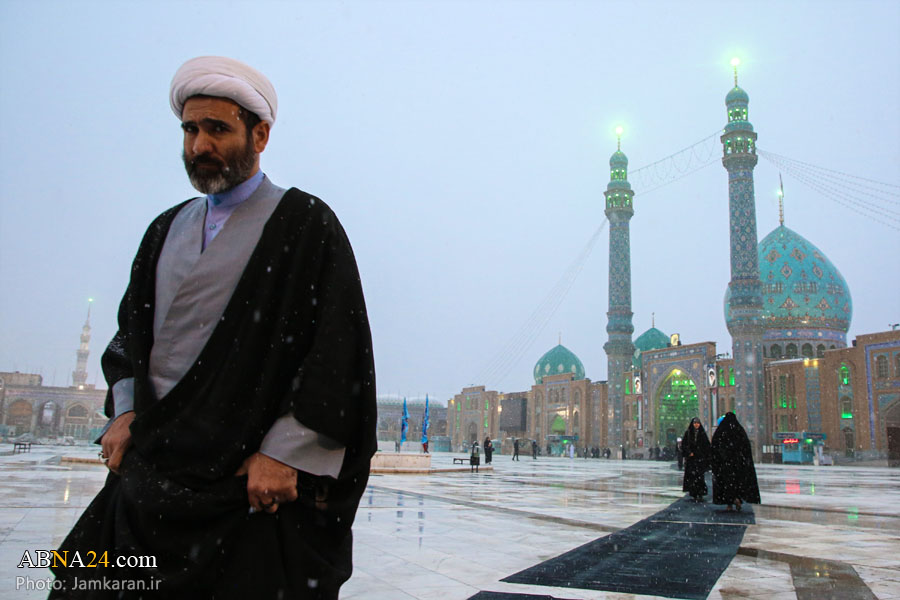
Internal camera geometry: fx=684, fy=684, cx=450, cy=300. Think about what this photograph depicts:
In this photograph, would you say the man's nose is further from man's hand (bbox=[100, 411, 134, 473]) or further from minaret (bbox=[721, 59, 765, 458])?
minaret (bbox=[721, 59, 765, 458])

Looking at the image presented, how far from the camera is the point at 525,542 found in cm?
426

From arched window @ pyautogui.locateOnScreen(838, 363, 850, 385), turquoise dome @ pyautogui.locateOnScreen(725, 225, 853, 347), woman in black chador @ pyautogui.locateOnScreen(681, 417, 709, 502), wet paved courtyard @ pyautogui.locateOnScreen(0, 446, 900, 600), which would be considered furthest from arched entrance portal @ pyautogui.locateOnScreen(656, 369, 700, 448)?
wet paved courtyard @ pyautogui.locateOnScreen(0, 446, 900, 600)

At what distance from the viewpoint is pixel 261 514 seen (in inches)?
43.1

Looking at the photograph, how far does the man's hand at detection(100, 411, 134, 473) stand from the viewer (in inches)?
47.0

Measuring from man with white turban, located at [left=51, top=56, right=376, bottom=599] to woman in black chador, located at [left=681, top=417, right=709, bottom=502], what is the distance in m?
7.43

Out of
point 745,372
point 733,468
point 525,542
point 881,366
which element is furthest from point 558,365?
point 525,542

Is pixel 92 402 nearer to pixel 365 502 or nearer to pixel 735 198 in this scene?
pixel 735 198

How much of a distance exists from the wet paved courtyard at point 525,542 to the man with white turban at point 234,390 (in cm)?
173

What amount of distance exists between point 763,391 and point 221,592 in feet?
94.6

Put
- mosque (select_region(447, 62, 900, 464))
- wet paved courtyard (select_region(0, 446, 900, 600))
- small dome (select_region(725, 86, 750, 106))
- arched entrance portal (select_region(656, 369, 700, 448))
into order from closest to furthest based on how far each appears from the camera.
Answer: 1. wet paved courtyard (select_region(0, 446, 900, 600))
2. mosque (select_region(447, 62, 900, 464))
3. small dome (select_region(725, 86, 750, 106))
4. arched entrance portal (select_region(656, 369, 700, 448))

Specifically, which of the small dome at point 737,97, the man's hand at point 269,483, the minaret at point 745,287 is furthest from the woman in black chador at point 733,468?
the small dome at point 737,97

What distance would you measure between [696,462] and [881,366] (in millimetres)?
22683

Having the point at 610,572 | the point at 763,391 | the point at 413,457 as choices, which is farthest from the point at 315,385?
the point at 763,391

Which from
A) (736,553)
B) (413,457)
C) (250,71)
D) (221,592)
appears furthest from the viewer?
(413,457)
